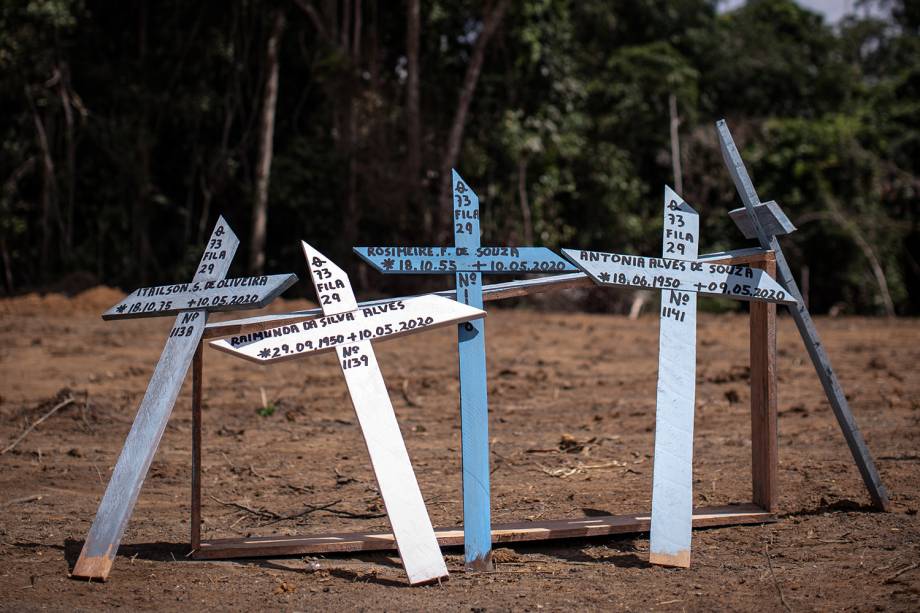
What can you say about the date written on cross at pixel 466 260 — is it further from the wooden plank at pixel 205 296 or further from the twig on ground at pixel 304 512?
the twig on ground at pixel 304 512

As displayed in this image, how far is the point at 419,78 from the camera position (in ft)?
55.2

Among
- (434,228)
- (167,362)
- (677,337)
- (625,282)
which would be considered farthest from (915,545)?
(434,228)

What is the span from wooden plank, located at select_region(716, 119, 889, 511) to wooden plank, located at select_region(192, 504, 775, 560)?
0.61 meters

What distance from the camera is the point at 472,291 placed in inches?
165

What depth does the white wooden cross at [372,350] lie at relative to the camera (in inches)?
152

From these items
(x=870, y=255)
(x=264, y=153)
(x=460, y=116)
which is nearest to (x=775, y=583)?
(x=460, y=116)

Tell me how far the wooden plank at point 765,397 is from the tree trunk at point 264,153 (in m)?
11.9

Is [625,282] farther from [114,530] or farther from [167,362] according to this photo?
[114,530]

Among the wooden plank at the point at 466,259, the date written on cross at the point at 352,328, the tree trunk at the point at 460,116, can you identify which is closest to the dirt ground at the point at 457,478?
the date written on cross at the point at 352,328

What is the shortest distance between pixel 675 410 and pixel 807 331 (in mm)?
932

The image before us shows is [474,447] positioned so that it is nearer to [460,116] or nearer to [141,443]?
[141,443]

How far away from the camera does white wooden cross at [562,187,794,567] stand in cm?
416

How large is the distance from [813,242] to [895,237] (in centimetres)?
140

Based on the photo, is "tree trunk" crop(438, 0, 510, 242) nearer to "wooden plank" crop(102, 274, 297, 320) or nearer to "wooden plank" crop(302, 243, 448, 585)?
"wooden plank" crop(102, 274, 297, 320)
